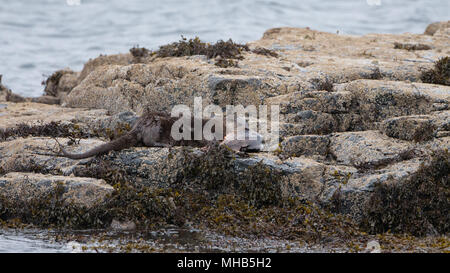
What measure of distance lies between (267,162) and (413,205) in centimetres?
236

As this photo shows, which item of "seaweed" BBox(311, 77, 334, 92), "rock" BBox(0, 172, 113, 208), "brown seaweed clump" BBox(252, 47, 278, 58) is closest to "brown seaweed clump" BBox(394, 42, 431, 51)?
"brown seaweed clump" BBox(252, 47, 278, 58)

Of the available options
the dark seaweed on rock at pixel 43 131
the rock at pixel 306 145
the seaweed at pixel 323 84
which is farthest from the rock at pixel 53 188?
the seaweed at pixel 323 84

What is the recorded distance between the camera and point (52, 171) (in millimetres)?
9805

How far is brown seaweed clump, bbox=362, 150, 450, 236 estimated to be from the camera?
847cm

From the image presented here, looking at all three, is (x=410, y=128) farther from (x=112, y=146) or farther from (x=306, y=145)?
(x=112, y=146)

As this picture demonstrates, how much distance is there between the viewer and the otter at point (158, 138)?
33.1 ft

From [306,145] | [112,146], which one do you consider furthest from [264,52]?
[112,146]

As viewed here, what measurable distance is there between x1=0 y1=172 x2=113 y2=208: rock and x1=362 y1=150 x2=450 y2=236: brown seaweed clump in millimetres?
4056

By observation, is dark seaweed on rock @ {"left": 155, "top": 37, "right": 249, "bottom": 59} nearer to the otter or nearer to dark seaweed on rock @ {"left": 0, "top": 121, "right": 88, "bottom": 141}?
the otter

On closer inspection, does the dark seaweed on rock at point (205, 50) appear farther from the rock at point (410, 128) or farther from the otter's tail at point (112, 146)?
the rock at point (410, 128)
